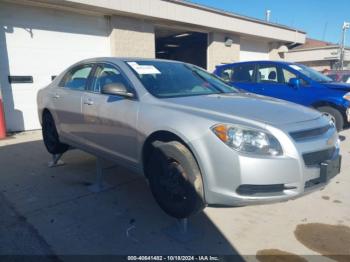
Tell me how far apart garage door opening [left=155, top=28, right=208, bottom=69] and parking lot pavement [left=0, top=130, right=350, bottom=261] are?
1030 centimetres

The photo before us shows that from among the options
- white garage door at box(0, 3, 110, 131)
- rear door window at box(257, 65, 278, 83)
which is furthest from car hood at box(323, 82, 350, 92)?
white garage door at box(0, 3, 110, 131)

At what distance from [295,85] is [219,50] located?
6.97 m

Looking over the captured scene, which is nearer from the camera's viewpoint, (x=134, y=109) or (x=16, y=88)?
(x=134, y=109)

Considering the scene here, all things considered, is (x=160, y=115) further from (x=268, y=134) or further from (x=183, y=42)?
(x=183, y=42)

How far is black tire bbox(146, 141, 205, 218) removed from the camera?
2.56m

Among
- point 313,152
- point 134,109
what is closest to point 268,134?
point 313,152

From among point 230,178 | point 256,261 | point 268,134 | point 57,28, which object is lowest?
point 256,261

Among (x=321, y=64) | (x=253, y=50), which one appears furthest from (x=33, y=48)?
(x=321, y=64)

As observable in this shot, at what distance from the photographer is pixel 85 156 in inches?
215

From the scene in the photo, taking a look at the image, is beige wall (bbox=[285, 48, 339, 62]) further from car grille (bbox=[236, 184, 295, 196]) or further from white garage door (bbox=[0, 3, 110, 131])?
car grille (bbox=[236, 184, 295, 196])

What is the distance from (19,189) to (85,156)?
1597 mm

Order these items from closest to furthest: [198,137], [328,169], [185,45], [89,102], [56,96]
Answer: [198,137]
[328,169]
[89,102]
[56,96]
[185,45]

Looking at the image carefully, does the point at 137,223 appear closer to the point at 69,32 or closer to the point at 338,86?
the point at 338,86

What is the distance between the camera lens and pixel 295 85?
20.2 feet
